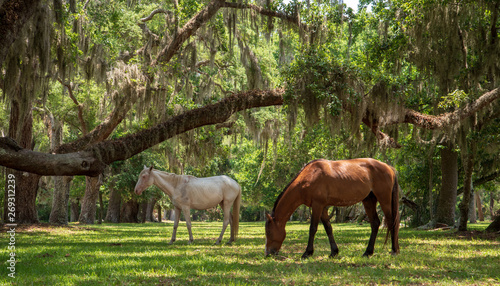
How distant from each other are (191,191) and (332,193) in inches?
190

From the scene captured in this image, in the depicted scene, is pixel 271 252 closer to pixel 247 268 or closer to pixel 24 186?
pixel 247 268

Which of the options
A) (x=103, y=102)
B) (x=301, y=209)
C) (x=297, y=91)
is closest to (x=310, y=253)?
(x=297, y=91)

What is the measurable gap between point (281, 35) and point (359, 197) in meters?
11.1

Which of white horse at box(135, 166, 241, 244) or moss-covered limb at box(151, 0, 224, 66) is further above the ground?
moss-covered limb at box(151, 0, 224, 66)

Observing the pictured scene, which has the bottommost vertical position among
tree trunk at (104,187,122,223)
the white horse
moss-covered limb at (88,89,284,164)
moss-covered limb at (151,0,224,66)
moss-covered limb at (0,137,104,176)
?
tree trunk at (104,187,122,223)

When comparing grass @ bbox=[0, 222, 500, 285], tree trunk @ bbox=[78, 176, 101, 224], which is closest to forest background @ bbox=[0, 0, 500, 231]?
grass @ bbox=[0, 222, 500, 285]

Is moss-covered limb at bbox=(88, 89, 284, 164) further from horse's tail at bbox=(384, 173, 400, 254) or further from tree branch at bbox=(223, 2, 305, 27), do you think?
horse's tail at bbox=(384, 173, 400, 254)

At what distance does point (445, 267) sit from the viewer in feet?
22.6

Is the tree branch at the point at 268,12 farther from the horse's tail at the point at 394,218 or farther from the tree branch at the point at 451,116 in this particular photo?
the horse's tail at the point at 394,218

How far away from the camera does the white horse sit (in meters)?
11.6

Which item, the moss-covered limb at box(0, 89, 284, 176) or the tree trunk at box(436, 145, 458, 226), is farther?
the tree trunk at box(436, 145, 458, 226)

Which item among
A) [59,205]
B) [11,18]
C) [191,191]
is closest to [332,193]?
[191,191]

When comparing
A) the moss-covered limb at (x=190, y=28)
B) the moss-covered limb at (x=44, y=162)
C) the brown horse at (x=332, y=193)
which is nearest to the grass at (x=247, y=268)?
the brown horse at (x=332, y=193)

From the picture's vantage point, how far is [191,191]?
11.8 m
